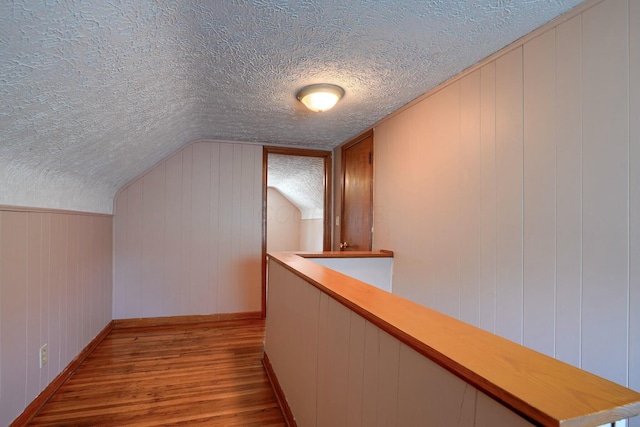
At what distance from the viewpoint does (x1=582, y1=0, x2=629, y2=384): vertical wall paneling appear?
46.1 inches

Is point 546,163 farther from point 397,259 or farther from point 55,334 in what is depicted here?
point 55,334

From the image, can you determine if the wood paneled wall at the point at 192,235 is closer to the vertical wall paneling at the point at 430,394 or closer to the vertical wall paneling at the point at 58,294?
the vertical wall paneling at the point at 58,294

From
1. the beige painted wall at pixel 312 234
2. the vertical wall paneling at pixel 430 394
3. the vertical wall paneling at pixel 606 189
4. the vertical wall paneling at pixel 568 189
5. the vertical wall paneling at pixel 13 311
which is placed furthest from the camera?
the beige painted wall at pixel 312 234

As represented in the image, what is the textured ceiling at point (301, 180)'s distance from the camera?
14.8ft

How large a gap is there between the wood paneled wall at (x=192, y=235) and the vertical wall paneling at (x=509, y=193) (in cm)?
257

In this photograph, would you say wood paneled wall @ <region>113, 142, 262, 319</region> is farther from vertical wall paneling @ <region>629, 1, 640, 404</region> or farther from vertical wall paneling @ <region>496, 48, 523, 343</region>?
vertical wall paneling @ <region>629, 1, 640, 404</region>

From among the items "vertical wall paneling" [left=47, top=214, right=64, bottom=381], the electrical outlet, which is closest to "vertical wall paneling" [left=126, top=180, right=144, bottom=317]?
"vertical wall paneling" [left=47, top=214, right=64, bottom=381]

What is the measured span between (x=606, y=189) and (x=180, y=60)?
200 centimetres

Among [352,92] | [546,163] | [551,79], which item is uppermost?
[352,92]

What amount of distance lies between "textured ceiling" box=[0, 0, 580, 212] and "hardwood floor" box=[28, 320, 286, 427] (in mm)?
1210

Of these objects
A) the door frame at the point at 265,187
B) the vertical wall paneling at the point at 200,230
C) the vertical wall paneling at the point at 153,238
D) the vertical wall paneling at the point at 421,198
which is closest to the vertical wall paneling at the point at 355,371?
the vertical wall paneling at the point at 421,198

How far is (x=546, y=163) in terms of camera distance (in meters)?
1.45

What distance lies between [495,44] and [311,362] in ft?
5.83

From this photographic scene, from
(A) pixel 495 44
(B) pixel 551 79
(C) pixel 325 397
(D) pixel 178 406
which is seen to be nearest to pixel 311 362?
(C) pixel 325 397
